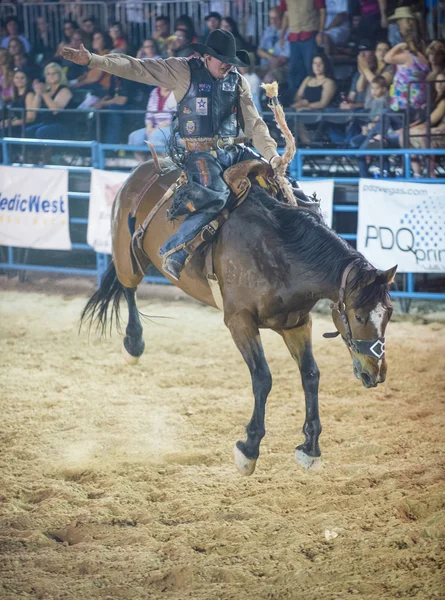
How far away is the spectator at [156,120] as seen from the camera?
968 centimetres

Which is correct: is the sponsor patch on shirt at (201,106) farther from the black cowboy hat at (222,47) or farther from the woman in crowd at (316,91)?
the woman in crowd at (316,91)

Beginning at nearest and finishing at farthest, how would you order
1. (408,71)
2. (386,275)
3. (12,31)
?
1. (386,275)
2. (408,71)
3. (12,31)

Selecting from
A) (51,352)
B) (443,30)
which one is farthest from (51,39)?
(51,352)

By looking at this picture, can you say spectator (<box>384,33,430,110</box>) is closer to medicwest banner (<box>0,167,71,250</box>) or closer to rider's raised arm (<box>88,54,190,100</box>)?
A: medicwest banner (<box>0,167,71,250</box>)

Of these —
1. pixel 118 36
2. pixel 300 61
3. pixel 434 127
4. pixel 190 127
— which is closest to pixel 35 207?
pixel 118 36

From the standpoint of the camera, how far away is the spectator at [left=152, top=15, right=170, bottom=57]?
11.0 metres

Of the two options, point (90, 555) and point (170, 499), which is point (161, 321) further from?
point (90, 555)

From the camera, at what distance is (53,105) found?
36.6 ft

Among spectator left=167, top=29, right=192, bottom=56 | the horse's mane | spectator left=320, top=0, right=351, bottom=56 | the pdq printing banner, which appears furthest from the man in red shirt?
the horse's mane

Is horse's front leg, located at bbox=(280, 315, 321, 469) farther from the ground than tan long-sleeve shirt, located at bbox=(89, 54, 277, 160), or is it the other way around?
tan long-sleeve shirt, located at bbox=(89, 54, 277, 160)

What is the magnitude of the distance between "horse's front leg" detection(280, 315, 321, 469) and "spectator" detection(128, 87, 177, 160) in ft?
17.4

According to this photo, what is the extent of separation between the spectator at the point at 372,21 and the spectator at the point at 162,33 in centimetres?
265

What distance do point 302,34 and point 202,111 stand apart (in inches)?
231

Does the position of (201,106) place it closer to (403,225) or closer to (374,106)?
(403,225)
